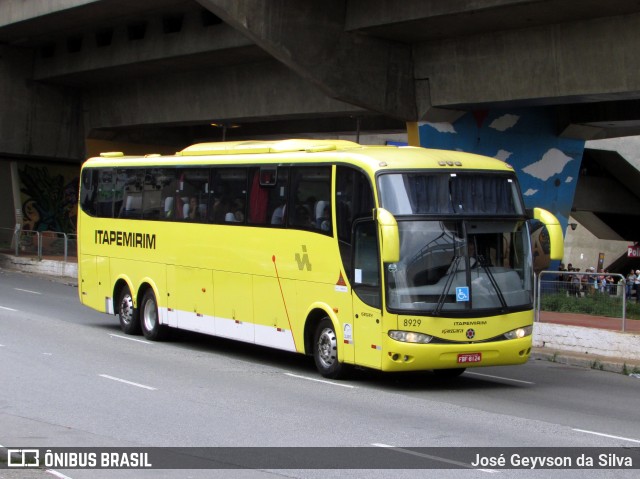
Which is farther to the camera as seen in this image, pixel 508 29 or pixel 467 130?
pixel 467 130

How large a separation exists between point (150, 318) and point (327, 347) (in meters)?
5.54

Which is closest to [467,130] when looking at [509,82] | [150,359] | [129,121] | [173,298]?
[509,82]

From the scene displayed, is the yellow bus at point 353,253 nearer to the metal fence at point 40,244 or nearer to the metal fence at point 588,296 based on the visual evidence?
the metal fence at point 588,296

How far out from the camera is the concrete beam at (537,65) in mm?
21281

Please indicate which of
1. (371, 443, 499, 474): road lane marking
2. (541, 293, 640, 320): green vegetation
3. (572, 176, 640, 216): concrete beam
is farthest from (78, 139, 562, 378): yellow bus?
(572, 176, 640, 216): concrete beam

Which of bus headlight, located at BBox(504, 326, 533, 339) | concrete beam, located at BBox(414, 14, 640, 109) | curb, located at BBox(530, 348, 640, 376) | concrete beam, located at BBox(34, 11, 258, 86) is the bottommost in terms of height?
curb, located at BBox(530, 348, 640, 376)

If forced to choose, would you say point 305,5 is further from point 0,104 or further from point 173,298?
point 0,104

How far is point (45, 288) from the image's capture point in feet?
101

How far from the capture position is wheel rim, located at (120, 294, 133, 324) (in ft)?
65.9

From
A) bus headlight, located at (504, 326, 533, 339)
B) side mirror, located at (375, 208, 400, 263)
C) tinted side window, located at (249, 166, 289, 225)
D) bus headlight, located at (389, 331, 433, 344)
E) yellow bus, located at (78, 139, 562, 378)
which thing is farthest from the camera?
tinted side window, located at (249, 166, 289, 225)

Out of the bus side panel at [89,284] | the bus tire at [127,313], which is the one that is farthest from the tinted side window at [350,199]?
the bus side panel at [89,284]

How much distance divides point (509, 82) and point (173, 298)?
371 inches

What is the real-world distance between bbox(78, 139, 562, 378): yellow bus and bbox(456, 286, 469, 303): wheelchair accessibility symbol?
14 mm

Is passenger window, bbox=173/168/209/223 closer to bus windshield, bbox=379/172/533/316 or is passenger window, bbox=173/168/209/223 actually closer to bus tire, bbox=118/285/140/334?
bus tire, bbox=118/285/140/334
